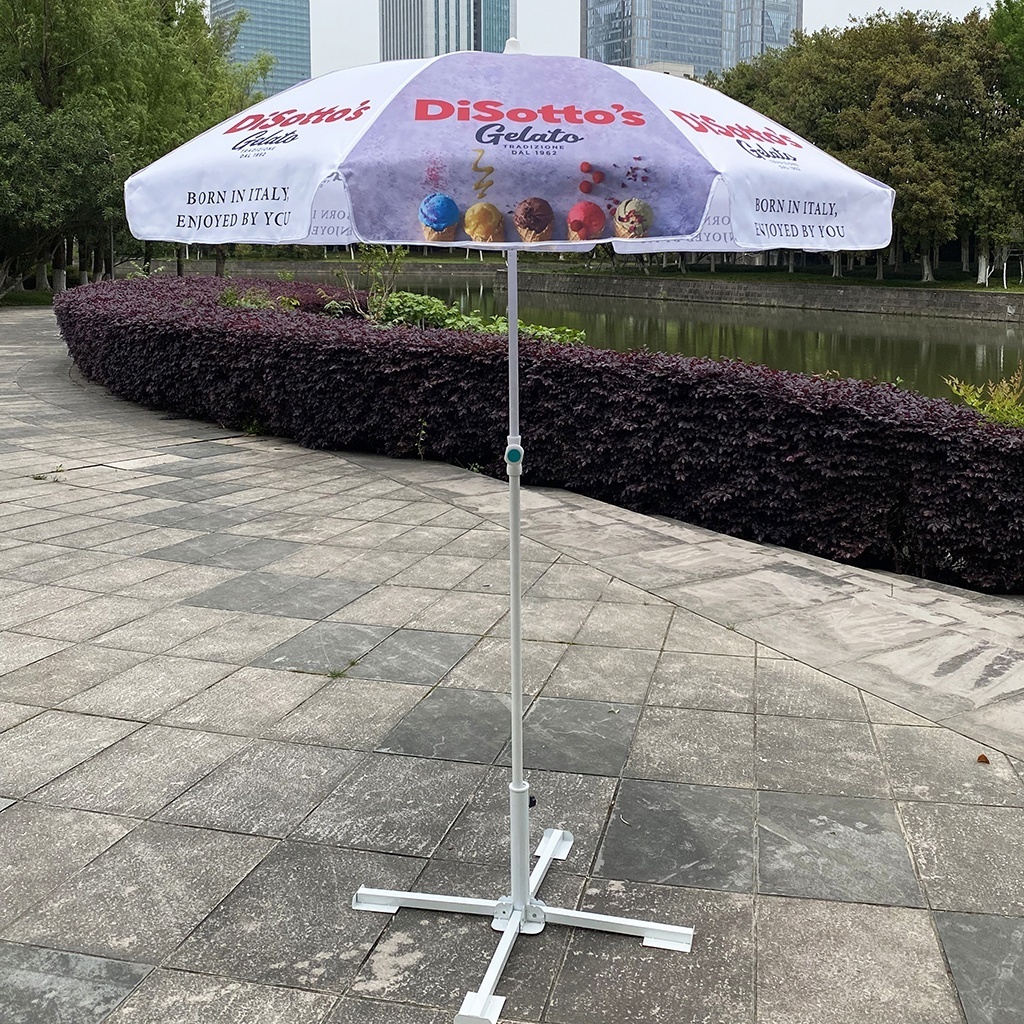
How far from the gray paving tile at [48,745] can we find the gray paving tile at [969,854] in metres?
2.65

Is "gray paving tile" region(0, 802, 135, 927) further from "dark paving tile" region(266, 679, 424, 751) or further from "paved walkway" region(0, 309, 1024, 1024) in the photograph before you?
"dark paving tile" region(266, 679, 424, 751)

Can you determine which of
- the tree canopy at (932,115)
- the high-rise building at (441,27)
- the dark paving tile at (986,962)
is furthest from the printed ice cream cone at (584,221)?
the tree canopy at (932,115)

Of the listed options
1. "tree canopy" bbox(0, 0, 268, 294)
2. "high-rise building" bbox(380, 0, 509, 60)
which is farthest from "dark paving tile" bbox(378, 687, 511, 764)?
"tree canopy" bbox(0, 0, 268, 294)

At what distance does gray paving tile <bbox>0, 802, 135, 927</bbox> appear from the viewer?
9.36 feet

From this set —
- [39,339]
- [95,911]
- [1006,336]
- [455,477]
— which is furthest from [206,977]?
[1006,336]

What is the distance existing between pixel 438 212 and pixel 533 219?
209 mm

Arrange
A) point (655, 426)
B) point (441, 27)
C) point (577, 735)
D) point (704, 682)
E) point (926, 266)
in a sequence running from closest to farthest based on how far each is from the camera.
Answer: point (441, 27)
point (577, 735)
point (704, 682)
point (655, 426)
point (926, 266)

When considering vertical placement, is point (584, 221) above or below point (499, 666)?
above

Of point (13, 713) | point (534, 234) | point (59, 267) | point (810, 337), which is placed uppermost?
point (59, 267)

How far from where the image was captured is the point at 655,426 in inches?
296

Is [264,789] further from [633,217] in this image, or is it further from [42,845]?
[633,217]

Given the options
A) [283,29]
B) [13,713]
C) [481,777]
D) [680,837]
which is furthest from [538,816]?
[283,29]

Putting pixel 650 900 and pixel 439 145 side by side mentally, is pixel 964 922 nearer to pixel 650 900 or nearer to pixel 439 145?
pixel 650 900

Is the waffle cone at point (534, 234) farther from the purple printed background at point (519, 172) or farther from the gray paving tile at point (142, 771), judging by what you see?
the gray paving tile at point (142, 771)
